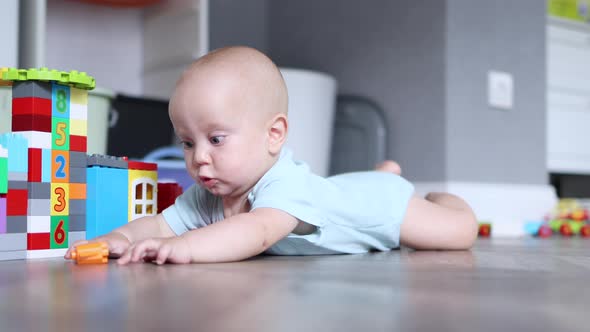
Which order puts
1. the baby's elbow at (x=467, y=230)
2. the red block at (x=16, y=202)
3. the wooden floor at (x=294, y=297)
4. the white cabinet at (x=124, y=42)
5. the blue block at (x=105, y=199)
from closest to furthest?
the wooden floor at (x=294, y=297) < the red block at (x=16, y=202) < the blue block at (x=105, y=199) < the baby's elbow at (x=467, y=230) < the white cabinet at (x=124, y=42)

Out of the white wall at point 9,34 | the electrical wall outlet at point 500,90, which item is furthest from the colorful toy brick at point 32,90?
the electrical wall outlet at point 500,90

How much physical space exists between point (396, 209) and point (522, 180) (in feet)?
4.64

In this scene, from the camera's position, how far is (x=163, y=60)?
224 cm

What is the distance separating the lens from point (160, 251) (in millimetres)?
816

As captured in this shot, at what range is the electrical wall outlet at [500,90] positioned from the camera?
7.26 feet

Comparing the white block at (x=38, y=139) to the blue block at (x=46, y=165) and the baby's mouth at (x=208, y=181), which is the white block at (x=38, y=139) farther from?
the baby's mouth at (x=208, y=181)

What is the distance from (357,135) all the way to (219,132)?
4.95 feet

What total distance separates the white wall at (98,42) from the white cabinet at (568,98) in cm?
187

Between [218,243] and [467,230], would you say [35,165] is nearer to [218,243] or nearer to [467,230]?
[218,243]

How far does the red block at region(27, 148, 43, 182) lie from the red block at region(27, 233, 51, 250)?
0.08m

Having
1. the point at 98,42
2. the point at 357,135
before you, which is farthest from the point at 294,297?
the point at 98,42

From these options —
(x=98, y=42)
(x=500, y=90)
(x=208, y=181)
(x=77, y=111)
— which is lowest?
(x=208, y=181)

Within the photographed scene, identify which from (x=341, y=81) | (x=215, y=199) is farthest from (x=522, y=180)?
(x=215, y=199)

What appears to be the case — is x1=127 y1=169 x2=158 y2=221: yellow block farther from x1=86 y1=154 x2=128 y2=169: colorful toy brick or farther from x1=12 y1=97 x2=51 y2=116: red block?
x1=12 y1=97 x2=51 y2=116: red block
